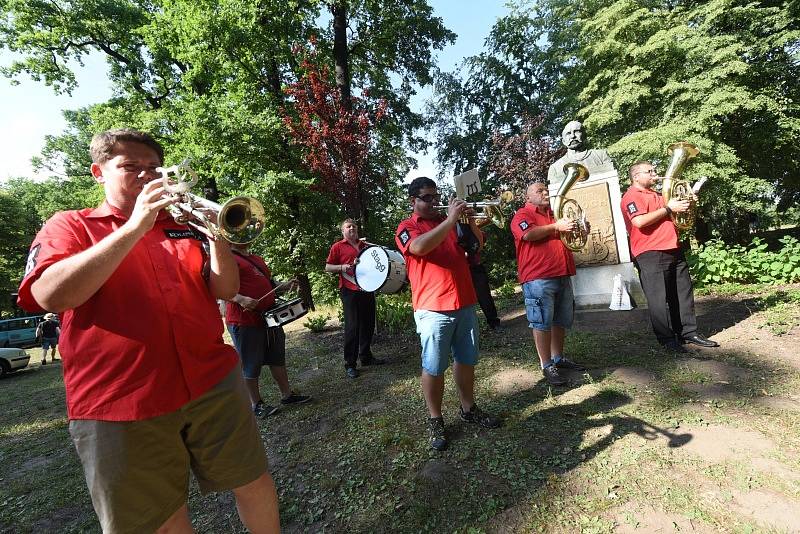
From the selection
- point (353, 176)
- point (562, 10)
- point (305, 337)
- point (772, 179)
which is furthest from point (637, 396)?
point (562, 10)

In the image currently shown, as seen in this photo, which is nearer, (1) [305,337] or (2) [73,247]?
(2) [73,247]

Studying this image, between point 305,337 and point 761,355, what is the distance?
293 inches

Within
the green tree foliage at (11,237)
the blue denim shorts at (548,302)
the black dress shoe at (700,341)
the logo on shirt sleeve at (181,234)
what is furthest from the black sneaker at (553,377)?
the green tree foliage at (11,237)

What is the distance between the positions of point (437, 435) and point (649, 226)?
10.9 feet

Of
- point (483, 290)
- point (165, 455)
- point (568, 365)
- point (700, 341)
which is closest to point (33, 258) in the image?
point (165, 455)

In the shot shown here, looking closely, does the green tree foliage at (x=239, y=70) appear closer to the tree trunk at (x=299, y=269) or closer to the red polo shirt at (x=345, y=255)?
the tree trunk at (x=299, y=269)

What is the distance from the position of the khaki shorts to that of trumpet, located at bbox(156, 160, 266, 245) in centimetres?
63

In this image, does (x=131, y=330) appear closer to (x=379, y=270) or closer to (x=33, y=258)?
(x=33, y=258)

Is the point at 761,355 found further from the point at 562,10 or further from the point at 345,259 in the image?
the point at 562,10

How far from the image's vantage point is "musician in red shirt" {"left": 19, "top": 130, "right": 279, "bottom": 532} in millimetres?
1458

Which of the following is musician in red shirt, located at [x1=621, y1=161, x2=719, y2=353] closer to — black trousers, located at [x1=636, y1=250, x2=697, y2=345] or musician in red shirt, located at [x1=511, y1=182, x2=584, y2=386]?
black trousers, located at [x1=636, y1=250, x2=697, y2=345]

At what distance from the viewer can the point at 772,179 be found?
11.6 meters

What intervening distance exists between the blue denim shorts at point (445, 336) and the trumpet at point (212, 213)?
1563 millimetres

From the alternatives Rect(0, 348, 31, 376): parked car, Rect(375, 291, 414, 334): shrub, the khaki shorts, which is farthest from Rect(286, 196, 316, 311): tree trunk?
the khaki shorts
